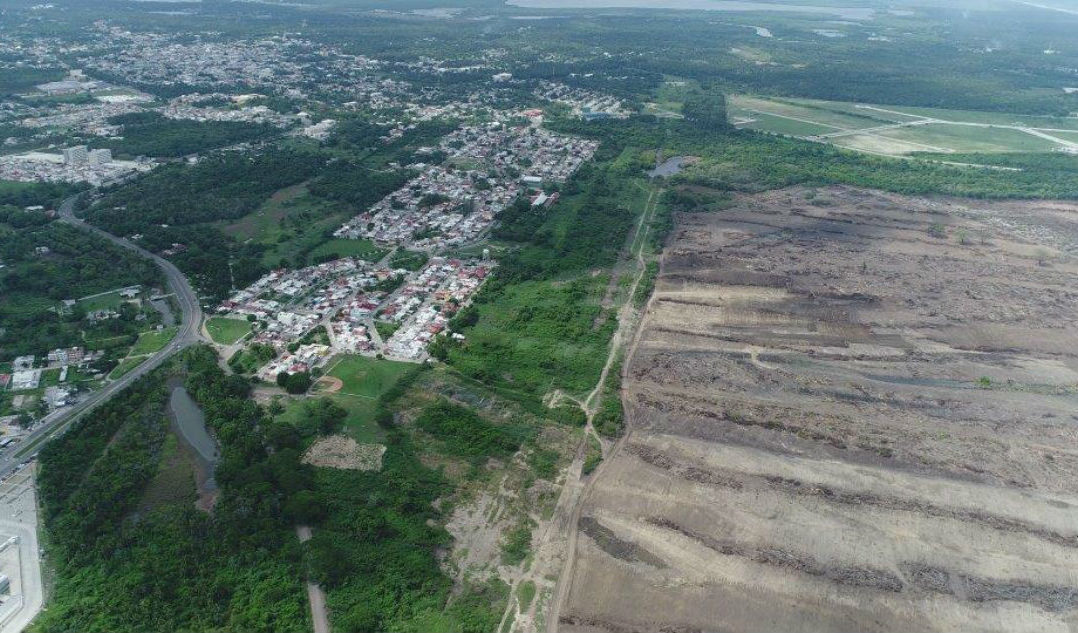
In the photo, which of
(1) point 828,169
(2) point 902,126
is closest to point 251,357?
(1) point 828,169

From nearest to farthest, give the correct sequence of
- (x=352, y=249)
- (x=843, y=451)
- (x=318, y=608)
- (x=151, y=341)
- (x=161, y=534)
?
(x=318, y=608)
(x=161, y=534)
(x=843, y=451)
(x=151, y=341)
(x=352, y=249)

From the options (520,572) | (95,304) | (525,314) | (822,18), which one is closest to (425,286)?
(525,314)

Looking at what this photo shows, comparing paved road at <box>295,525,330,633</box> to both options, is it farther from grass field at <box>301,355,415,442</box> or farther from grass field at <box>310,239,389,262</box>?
grass field at <box>310,239,389,262</box>

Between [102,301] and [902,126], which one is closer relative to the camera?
[102,301]

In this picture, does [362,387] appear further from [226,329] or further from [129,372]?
[129,372]

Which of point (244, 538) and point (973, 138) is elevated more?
point (973, 138)

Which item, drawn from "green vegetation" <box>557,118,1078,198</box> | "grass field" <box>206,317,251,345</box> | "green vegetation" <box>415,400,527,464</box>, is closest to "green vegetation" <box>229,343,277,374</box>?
"grass field" <box>206,317,251,345</box>
